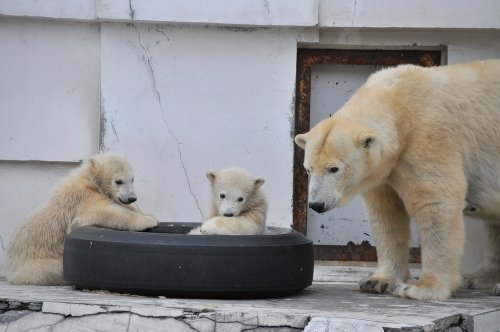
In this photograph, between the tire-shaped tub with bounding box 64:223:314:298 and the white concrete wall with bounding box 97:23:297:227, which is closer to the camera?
the tire-shaped tub with bounding box 64:223:314:298

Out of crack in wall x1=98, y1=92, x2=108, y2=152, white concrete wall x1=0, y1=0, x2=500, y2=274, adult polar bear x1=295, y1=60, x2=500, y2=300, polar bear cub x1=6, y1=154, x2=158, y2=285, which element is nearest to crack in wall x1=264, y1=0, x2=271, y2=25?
white concrete wall x1=0, y1=0, x2=500, y2=274

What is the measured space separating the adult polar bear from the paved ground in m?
0.43

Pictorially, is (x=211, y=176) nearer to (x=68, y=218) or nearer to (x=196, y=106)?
(x=68, y=218)

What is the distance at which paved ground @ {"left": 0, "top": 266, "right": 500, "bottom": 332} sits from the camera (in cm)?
445

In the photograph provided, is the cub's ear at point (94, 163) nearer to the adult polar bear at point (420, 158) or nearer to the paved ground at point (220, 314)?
the paved ground at point (220, 314)

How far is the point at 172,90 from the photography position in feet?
21.9

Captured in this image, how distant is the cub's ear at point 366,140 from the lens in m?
5.32

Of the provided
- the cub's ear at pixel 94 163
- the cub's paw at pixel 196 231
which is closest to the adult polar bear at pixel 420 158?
the cub's paw at pixel 196 231

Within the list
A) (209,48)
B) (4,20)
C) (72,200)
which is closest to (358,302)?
(72,200)

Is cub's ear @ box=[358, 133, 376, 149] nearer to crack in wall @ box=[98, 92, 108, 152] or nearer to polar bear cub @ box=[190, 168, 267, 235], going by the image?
polar bear cub @ box=[190, 168, 267, 235]

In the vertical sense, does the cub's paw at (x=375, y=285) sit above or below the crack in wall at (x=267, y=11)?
below

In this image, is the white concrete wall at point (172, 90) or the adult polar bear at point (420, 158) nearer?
the adult polar bear at point (420, 158)

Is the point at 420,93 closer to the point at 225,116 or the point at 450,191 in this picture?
the point at 450,191

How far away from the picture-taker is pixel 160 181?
21.7 feet
